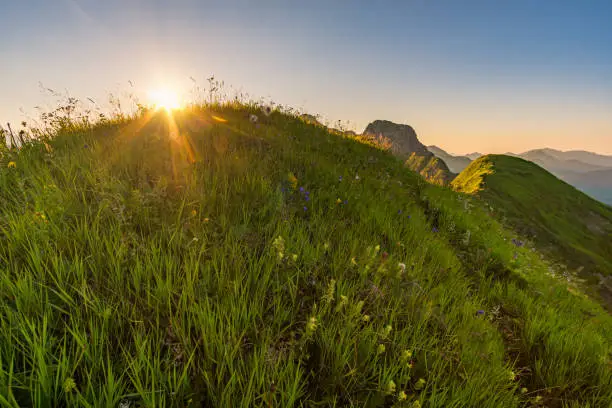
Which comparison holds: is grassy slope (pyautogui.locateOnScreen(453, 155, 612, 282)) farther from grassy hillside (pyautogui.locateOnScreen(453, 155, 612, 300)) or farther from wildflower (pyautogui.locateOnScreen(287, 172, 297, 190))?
wildflower (pyautogui.locateOnScreen(287, 172, 297, 190))

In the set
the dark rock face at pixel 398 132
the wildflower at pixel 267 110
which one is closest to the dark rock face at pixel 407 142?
the dark rock face at pixel 398 132

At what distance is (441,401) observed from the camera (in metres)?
1.60

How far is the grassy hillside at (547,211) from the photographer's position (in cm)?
1579

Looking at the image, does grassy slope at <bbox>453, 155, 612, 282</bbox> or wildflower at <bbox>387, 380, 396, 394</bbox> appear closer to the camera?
wildflower at <bbox>387, 380, 396, 394</bbox>

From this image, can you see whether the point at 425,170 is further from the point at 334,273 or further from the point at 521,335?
the point at 334,273

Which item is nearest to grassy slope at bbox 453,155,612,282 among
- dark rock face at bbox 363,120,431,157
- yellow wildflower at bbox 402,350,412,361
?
dark rock face at bbox 363,120,431,157

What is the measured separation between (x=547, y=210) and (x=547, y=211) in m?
0.16

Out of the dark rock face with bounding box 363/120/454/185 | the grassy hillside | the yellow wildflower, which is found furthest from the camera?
the grassy hillside

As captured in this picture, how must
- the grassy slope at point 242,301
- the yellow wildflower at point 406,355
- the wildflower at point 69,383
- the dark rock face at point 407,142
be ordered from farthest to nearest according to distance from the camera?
1. the dark rock face at point 407,142
2. the yellow wildflower at point 406,355
3. the grassy slope at point 242,301
4. the wildflower at point 69,383

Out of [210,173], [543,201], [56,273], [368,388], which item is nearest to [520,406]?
[368,388]

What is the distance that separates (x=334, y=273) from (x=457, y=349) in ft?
3.52

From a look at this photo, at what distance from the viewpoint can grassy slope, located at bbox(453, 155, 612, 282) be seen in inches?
626

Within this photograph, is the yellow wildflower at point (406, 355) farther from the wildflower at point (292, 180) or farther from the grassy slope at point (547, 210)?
the grassy slope at point (547, 210)

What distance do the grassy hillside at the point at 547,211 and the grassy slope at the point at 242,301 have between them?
44.0 ft
